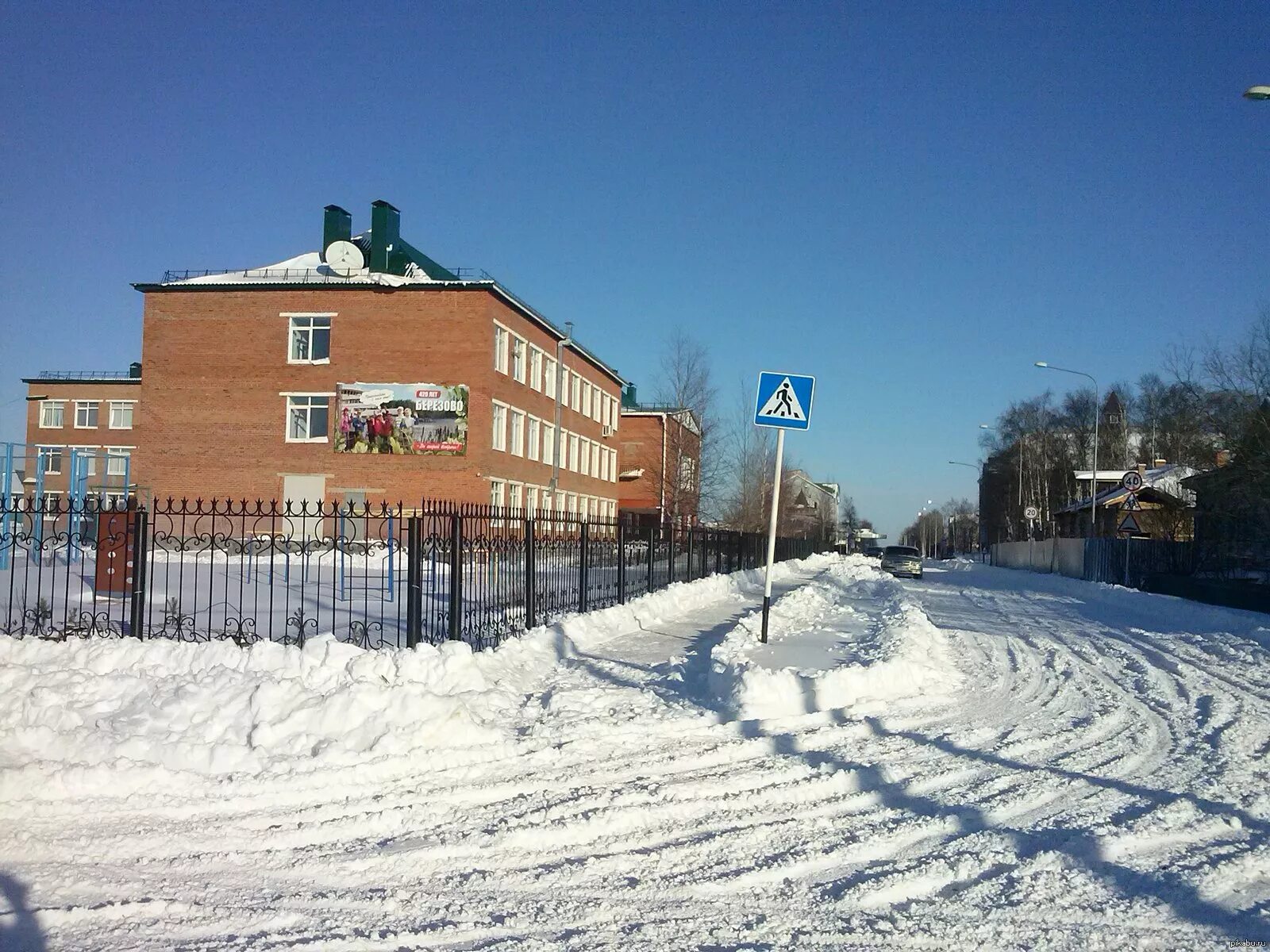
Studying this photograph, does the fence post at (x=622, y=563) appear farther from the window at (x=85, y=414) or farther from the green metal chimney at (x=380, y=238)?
the window at (x=85, y=414)

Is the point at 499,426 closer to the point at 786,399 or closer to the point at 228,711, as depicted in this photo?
the point at 786,399

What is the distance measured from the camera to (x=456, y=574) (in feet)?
35.6

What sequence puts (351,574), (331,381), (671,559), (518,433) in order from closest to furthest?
(351,574) → (671,559) → (331,381) → (518,433)

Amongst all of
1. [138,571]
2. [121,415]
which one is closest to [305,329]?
[121,415]

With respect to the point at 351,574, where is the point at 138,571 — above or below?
above

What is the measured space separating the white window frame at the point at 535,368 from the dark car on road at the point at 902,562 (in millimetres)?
18736

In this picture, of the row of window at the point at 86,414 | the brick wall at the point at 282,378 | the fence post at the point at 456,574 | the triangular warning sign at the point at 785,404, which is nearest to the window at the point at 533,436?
the brick wall at the point at 282,378

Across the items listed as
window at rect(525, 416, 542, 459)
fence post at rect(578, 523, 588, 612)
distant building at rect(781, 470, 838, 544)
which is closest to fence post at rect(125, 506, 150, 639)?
fence post at rect(578, 523, 588, 612)

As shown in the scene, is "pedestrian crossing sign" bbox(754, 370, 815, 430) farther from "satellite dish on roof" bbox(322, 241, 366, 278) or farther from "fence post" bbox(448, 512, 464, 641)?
"satellite dish on roof" bbox(322, 241, 366, 278)

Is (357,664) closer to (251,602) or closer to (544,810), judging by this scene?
(544,810)

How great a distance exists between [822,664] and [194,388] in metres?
38.4

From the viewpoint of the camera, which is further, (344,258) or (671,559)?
(344,258)

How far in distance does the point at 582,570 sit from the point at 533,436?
34158mm

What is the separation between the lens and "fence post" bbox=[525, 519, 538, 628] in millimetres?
13502
